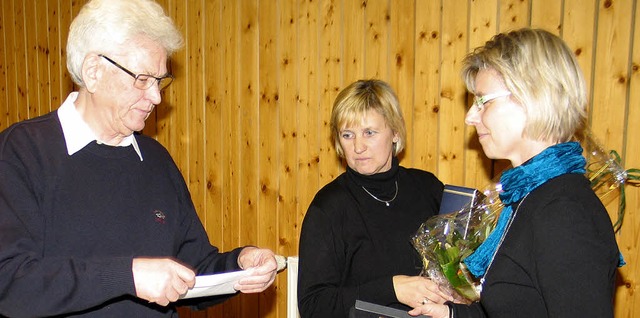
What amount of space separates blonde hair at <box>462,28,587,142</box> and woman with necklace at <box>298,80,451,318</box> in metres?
0.72

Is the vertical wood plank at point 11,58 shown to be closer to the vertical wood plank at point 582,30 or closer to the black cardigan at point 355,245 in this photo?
the black cardigan at point 355,245

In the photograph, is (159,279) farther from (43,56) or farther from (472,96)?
(43,56)

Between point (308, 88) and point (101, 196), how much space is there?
184 cm

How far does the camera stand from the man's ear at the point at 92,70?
1.55 m

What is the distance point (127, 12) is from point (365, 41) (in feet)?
5.35

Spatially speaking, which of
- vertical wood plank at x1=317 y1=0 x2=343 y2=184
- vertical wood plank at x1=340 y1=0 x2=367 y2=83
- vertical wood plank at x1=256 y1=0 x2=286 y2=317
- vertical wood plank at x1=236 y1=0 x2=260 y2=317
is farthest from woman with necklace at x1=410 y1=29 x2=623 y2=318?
vertical wood plank at x1=236 y1=0 x2=260 y2=317

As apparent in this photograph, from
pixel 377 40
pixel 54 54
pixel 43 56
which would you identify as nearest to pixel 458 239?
pixel 377 40

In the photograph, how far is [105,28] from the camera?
1.54m

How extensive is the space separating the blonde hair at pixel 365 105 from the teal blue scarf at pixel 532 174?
0.84m

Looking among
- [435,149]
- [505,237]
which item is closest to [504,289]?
[505,237]

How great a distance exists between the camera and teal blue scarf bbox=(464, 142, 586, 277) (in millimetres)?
1289

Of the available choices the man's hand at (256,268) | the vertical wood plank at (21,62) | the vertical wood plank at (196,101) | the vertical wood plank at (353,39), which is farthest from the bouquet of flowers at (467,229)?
the vertical wood plank at (21,62)

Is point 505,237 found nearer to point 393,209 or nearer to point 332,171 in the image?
point 393,209

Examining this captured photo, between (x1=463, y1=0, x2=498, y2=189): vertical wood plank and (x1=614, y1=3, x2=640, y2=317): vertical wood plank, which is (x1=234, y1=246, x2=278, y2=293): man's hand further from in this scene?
(x1=614, y1=3, x2=640, y2=317): vertical wood plank
